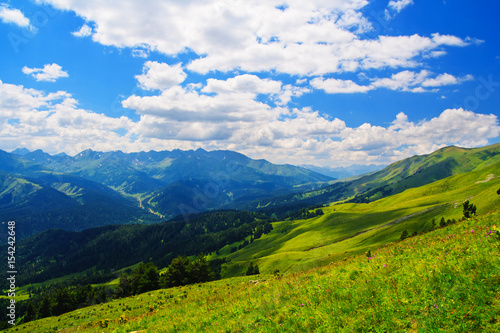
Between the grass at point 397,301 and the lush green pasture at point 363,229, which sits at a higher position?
the grass at point 397,301

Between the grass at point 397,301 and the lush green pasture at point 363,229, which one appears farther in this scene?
the lush green pasture at point 363,229

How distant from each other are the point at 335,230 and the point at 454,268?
561 ft

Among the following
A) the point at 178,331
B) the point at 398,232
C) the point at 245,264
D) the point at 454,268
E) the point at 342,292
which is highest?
the point at 454,268

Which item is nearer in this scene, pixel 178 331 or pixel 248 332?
pixel 248 332

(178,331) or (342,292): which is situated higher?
(342,292)

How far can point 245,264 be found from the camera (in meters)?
132

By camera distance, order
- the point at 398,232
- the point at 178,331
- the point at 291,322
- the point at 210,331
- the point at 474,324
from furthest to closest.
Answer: the point at 398,232, the point at 178,331, the point at 210,331, the point at 291,322, the point at 474,324

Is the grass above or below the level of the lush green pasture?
above

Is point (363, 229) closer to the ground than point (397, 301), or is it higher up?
closer to the ground

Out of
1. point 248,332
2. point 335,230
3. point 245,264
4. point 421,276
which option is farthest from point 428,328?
point 335,230

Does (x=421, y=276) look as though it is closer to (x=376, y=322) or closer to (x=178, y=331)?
(x=376, y=322)

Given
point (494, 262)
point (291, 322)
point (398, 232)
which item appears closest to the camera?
point (494, 262)

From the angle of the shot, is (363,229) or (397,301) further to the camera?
(363,229)

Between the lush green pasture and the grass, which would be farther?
the lush green pasture
